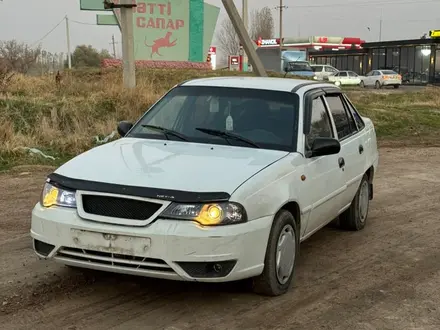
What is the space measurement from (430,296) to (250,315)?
154 cm

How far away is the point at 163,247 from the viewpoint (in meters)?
3.87

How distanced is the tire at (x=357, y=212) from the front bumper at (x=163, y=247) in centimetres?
261

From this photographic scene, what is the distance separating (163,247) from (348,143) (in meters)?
2.96

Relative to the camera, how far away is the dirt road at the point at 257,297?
4059 mm

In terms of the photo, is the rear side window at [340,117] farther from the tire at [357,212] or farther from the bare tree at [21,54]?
the bare tree at [21,54]

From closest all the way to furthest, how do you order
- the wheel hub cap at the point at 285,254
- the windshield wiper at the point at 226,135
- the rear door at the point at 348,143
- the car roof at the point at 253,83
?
the wheel hub cap at the point at 285,254, the windshield wiper at the point at 226,135, the car roof at the point at 253,83, the rear door at the point at 348,143

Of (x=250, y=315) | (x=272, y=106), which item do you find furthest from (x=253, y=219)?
(x=272, y=106)

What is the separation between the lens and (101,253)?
13.3 feet

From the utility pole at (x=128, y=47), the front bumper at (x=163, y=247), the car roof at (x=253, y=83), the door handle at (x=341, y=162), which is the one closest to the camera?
the front bumper at (x=163, y=247)

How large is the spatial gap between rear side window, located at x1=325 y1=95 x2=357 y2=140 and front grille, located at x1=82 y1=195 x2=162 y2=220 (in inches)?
108

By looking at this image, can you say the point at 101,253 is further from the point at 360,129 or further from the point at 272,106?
the point at 360,129

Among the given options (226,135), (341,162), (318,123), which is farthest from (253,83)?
(341,162)

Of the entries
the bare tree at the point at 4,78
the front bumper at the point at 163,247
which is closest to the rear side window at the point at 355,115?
the front bumper at the point at 163,247

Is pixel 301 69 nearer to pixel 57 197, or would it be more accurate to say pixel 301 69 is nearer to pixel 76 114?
pixel 76 114
